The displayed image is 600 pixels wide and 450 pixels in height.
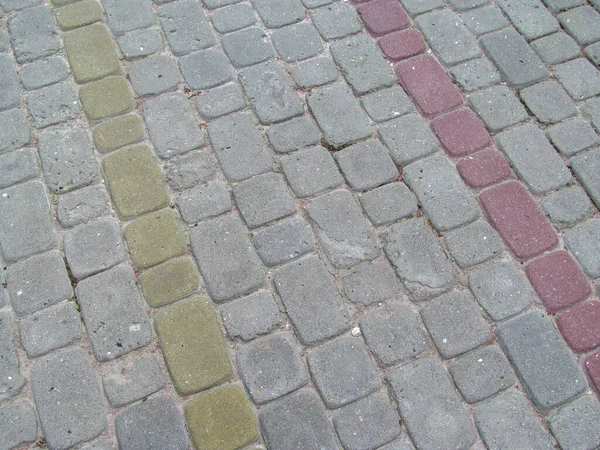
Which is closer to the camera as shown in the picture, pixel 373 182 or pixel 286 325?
pixel 286 325

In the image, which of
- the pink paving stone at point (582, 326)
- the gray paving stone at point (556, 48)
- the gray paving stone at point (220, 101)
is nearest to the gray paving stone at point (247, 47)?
the gray paving stone at point (220, 101)

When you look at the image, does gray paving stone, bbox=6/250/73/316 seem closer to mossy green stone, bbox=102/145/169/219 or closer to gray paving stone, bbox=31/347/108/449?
gray paving stone, bbox=31/347/108/449

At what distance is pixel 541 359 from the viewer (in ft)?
7.74

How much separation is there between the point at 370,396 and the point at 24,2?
2.68 metres

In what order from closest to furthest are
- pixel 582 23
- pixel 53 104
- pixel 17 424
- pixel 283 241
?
pixel 17 424 → pixel 283 241 → pixel 53 104 → pixel 582 23

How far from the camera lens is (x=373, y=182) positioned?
8.96ft

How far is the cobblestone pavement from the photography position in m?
2.27

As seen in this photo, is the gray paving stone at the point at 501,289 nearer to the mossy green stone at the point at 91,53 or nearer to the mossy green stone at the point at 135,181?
the mossy green stone at the point at 135,181

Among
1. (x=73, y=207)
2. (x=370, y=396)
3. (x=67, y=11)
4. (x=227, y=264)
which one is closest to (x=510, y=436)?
(x=370, y=396)

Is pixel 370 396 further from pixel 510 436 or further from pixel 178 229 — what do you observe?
pixel 178 229

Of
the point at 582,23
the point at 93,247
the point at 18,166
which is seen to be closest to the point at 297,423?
the point at 93,247

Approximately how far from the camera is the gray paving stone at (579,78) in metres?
3.00

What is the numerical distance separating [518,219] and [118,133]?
72.4 inches

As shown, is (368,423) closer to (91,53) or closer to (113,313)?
(113,313)
